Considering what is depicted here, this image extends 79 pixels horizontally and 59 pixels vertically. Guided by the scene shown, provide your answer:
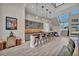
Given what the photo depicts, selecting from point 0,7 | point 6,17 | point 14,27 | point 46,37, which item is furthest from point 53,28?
Result: point 0,7

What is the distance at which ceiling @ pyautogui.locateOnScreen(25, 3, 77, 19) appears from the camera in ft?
9.32

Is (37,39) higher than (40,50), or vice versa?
(37,39)

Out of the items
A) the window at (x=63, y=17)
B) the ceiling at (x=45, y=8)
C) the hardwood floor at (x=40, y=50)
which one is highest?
the ceiling at (x=45, y=8)

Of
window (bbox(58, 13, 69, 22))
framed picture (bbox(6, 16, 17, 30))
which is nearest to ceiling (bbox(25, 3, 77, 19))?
window (bbox(58, 13, 69, 22))

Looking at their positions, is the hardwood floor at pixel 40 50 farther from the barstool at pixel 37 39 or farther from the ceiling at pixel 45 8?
the ceiling at pixel 45 8

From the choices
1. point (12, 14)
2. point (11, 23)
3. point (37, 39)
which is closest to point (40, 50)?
point (37, 39)

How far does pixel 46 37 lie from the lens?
117 inches

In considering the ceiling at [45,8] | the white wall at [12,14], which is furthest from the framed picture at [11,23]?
the ceiling at [45,8]

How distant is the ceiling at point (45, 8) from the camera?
9.32ft

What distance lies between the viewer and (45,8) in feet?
9.50

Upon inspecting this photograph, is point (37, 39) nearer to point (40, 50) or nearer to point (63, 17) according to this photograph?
point (40, 50)

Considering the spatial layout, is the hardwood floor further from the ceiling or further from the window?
the ceiling

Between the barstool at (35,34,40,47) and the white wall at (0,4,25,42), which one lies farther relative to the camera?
the barstool at (35,34,40,47)

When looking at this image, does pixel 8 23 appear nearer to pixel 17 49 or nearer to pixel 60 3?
pixel 17 49
